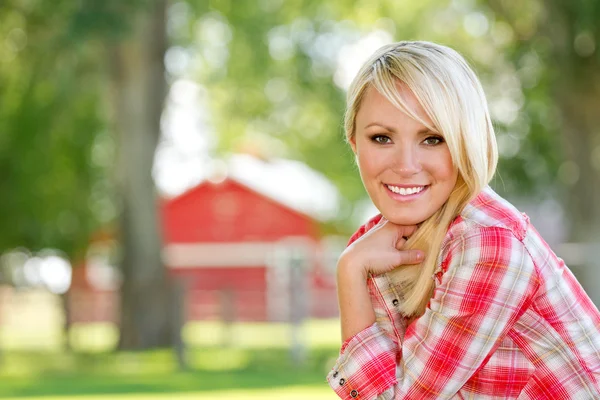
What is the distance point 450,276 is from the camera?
3.04 metres

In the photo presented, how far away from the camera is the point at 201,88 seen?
32812 millimetres

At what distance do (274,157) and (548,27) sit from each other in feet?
127

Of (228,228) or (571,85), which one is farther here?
(228,228)

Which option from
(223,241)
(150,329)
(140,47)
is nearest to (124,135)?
(140,47)

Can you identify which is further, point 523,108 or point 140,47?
point 523,108

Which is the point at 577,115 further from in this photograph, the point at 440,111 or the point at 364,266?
the point at 440,111

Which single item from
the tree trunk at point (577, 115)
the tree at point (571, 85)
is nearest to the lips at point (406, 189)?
the tree at point (571, 85)

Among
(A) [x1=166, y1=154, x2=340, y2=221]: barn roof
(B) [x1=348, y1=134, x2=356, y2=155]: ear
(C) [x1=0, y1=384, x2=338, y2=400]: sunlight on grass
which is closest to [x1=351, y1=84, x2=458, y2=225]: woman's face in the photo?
(B) [x1=348, y1=134, x2=356, y2=155]: ear

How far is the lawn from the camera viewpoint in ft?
37.0

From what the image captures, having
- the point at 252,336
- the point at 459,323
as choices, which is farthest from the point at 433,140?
the point at 252,336

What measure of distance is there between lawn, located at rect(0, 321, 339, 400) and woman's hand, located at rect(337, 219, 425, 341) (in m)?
7.02

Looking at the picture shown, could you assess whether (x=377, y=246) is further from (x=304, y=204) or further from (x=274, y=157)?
(x=274, y=157)

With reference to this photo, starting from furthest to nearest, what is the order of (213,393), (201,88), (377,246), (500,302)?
(201,88) → (213,393) → (377,246) → (500,302)

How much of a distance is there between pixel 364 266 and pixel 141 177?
15.9 metres
